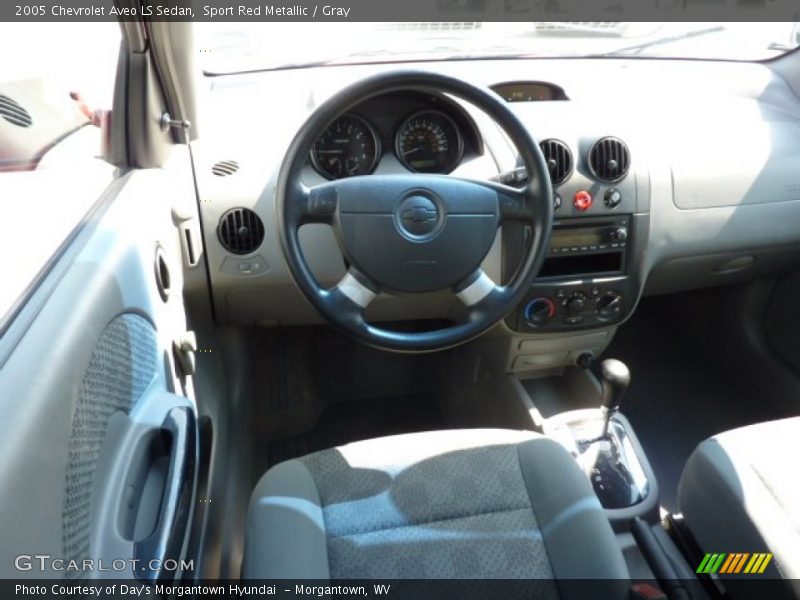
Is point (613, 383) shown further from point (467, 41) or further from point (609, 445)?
point (467, 41)

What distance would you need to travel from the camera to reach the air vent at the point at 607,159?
1.77 metres

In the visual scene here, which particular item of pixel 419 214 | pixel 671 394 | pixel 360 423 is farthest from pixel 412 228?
pixel 671 394

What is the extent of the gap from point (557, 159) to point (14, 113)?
1.28 m

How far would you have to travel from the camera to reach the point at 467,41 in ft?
7.03

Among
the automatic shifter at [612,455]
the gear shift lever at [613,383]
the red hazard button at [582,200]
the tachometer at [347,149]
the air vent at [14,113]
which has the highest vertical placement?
the air vent at [14,113]

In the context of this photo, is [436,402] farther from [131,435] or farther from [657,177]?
[131,435]

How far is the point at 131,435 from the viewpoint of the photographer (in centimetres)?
113

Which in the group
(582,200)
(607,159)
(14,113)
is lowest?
(582,200)

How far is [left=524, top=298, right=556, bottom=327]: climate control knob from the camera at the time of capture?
1907mm

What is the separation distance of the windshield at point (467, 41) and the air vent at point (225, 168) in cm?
37

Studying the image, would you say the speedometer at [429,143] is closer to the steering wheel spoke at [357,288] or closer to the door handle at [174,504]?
the steering wheel spoke at [357,288]

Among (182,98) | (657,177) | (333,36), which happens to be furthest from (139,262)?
(657,177)

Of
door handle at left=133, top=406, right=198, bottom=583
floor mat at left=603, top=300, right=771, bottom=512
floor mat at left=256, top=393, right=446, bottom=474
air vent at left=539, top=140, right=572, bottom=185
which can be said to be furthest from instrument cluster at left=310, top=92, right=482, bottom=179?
floor mat at left=603, top=300, right=771, bottom=512

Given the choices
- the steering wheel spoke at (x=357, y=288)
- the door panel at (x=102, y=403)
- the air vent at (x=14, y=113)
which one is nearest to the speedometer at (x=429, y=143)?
the steering wheel spoke at (x=357, y=288)
